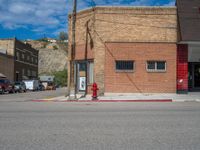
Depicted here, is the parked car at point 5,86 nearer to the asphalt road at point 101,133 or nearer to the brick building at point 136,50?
the brick building at point 136,50

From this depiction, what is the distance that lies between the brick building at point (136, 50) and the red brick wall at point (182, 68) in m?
0.50

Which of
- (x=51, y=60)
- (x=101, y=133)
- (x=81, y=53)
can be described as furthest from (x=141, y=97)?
(x=51, y=60)

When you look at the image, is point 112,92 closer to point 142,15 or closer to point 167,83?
point 167,83

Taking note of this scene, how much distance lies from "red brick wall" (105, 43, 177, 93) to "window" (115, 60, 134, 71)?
1.03 ft

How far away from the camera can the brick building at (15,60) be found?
65.0 m

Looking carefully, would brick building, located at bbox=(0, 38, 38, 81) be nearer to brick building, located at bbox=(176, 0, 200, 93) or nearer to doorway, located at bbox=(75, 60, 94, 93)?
doorway, located at bbox=(75, 60, 94, 93)

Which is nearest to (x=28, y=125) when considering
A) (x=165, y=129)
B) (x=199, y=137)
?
(x=165, y=129)

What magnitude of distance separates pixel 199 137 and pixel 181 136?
436 mm

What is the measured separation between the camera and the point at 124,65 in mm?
26969

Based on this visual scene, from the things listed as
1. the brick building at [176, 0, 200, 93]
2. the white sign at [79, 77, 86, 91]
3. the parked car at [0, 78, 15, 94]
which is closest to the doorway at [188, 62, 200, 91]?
the brick building at [176, 0, 200, 93]

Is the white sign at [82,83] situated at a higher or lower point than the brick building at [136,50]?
lower

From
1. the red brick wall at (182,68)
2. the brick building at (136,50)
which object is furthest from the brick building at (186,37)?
the brick building at (136,50)

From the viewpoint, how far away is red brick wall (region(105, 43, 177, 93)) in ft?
87.6

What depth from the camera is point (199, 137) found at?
858 centimetres
